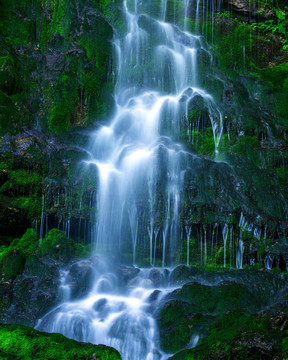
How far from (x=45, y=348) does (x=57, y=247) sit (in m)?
6.95

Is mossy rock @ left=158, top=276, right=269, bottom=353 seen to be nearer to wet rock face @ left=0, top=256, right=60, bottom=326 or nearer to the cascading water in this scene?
the cascading water

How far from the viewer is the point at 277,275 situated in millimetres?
8508

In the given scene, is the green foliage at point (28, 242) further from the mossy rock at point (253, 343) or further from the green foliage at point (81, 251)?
the mossy rock at point (253, 343)

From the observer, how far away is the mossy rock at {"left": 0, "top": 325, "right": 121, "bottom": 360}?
11.6ft

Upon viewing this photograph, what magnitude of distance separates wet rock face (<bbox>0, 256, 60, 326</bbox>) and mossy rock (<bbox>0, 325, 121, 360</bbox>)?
3792 mm

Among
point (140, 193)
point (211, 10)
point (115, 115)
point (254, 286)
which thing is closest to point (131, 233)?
point (140, 193)

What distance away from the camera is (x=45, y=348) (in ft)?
12.0

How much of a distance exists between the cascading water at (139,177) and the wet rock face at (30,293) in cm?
35

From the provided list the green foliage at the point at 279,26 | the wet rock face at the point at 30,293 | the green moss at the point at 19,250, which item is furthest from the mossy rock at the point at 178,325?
the green foliage at the point at 279,26

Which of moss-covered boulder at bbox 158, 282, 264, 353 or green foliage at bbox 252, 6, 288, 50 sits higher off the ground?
green foliage at bbox 252, 6, 288, 50

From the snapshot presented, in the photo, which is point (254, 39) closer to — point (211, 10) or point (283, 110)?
point (211, 10)

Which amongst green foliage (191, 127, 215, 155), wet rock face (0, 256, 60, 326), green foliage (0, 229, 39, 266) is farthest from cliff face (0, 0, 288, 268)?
wet rock face (0, 256, 60, 326)

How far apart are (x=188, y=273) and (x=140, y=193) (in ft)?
11.6

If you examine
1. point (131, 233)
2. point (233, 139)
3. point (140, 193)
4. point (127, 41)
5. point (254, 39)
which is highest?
point (254, 39)
